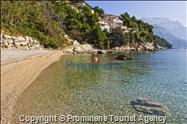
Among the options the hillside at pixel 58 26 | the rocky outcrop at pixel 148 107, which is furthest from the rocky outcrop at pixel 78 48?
the rocky outcrop at pixel 148 107

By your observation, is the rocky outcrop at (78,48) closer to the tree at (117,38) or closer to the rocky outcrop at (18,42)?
the rocky outcrop at (18,42)

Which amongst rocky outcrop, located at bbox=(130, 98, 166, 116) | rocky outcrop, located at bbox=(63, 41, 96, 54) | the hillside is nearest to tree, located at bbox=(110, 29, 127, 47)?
the hillside

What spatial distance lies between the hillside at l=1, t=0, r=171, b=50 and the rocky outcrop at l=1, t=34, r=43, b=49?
254cm

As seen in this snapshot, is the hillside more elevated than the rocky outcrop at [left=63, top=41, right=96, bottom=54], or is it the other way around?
the hillside

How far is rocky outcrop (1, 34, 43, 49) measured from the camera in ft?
211

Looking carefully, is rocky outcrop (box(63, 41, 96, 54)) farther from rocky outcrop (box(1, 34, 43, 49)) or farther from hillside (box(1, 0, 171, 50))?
rocky outcrop (box(1, 34, 43, 49))

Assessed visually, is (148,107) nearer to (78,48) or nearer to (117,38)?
(78,48)

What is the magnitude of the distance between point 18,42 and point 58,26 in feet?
106

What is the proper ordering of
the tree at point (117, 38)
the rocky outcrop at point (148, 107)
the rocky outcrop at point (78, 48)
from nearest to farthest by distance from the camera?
the rocky outcrop at point (148, 107)
the rocky outcrop at point (78, 48)
the tree at point (117, 38)

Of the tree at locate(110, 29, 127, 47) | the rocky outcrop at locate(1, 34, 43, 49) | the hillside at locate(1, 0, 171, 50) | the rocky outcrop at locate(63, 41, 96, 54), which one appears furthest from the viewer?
the tree at locate(110, 29, 127, 47)

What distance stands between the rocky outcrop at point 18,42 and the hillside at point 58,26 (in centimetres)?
254

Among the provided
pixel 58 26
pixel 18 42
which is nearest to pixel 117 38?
pixel 58 26

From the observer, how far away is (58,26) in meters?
101

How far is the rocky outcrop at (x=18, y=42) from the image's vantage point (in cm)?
6425
